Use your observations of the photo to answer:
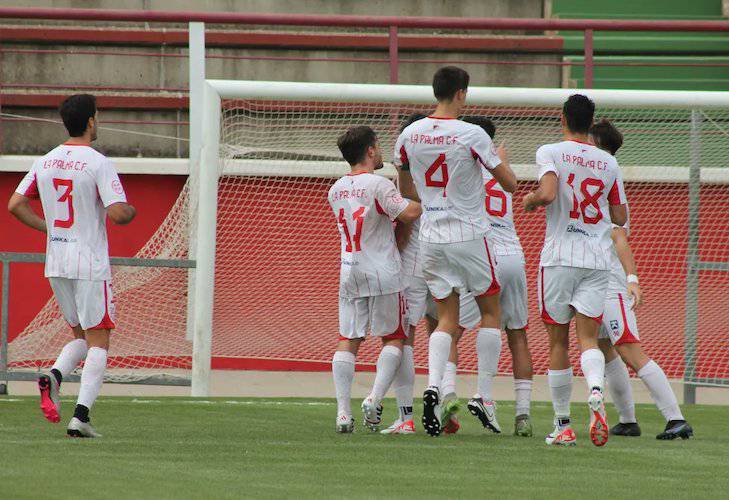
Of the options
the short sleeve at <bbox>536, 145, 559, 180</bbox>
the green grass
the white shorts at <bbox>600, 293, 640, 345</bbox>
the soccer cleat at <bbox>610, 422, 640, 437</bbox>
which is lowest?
the green grass

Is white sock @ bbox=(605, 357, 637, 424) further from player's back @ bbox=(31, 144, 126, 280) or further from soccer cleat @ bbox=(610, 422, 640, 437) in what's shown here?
player's back @ bbox=(31, 144, 126, 280)

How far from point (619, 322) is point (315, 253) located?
4661 mm

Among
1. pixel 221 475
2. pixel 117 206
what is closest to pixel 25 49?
pixel 117 206

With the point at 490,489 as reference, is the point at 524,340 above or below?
above

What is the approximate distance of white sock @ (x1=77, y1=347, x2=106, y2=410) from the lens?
22.5 feet

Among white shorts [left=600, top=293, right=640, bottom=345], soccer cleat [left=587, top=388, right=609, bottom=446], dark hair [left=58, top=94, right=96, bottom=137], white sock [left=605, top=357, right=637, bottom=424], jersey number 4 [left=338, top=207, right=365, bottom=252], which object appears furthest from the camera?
white sock [left=605, top=357, right=637, bottom=424]

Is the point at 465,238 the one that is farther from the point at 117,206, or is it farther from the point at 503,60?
the point at 503,60

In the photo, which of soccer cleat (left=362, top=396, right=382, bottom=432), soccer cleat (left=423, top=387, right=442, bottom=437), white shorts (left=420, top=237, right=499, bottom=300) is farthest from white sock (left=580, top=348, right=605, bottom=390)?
soccer cleat (left=362, top=396, right=382, bottom=432)

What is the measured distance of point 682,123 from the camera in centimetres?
1166

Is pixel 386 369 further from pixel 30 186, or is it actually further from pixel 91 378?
pixel 30 186

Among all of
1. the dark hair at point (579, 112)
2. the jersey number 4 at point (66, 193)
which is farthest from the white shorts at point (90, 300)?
the dark hair at point (579, 112)

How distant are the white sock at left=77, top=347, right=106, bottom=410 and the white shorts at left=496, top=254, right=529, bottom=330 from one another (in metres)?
2.43

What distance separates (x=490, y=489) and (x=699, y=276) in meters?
6.41

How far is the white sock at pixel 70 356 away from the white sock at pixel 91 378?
0.16 m
